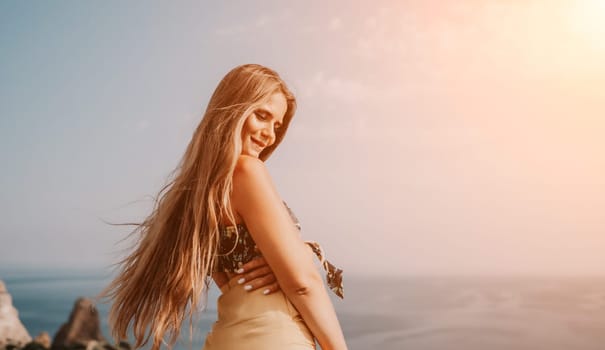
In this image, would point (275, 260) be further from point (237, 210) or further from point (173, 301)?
point (173, 301)

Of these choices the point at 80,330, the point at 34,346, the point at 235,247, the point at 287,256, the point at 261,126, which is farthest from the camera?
the point at 80,330

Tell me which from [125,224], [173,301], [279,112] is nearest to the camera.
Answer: [173,301]

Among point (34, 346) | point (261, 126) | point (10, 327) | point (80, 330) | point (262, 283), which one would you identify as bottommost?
point (34, 346)

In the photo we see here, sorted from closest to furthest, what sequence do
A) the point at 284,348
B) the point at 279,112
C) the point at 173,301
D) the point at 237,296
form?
the point at 284,348, the point at 237,296, the point at 173,301, the point at 279,112

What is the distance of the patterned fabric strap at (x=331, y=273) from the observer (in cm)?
226

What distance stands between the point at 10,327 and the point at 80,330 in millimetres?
831

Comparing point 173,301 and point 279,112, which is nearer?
point 173,301

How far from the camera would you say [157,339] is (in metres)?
2.17

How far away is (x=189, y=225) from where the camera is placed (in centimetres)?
210

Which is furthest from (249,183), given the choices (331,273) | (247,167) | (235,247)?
(331,273)

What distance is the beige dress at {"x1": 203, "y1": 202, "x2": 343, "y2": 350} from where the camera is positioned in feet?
6.21

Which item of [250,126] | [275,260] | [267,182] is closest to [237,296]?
[275,260]

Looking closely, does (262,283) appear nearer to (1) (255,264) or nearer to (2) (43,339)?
(1) (255,264)

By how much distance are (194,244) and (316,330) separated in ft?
1.56
